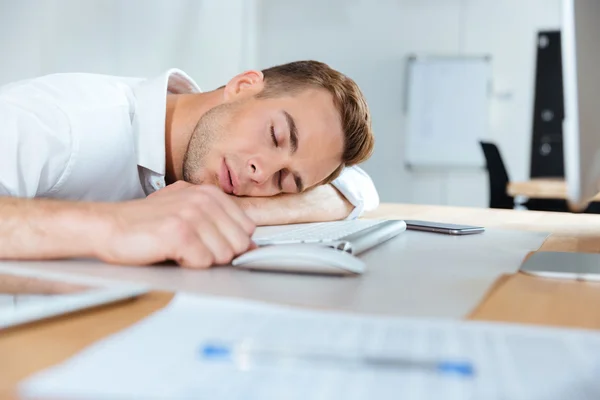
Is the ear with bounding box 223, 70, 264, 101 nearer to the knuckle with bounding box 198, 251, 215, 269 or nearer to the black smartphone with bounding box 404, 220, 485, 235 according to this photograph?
the black smartphone with bounding box 404, 220, 485, 235

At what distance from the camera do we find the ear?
166 cm

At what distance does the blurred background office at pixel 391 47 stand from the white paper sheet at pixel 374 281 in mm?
4028

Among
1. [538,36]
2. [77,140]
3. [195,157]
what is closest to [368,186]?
[195,157]

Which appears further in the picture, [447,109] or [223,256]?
[447,109]

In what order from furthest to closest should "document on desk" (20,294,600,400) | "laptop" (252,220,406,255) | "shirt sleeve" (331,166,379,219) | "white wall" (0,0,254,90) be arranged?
"white wall" (0,0,254,90) → "shirt sleeve" (331,166,379,219) → "laptop" (252,220,406,255) → "document on desk" (20,294,600,400)

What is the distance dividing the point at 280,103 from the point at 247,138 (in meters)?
0.14

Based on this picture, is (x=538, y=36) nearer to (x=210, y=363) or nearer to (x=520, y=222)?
(x=520, y=222)

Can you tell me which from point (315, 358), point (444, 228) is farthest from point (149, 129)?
point (315, 358)

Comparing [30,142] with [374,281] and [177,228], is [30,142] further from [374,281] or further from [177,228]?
[374,281]

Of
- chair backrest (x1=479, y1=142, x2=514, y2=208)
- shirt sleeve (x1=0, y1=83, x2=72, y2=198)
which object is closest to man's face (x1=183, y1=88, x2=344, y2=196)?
shirt sleeve (x1=0, y1=83, x2=72, y2=198)

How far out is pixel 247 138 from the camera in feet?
4.94

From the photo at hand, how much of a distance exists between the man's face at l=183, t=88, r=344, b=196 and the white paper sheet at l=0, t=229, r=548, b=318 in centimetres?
57

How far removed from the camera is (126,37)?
4.05 metres

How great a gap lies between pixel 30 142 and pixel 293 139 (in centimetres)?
58
